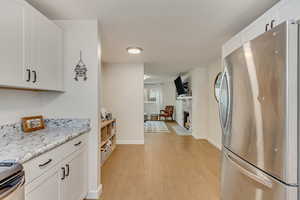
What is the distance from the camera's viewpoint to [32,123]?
1930mm

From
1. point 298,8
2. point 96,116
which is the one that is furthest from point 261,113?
point 96,116

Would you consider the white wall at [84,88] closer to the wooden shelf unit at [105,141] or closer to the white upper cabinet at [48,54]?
the white upper cabinet at [48,54]

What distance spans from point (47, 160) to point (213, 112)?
14.3 feet

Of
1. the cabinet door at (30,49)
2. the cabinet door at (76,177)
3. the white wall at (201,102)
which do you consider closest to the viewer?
the cabinet door at (30,49)

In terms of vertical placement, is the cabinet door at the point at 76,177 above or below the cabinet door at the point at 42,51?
below

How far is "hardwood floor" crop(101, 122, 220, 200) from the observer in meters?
2.31

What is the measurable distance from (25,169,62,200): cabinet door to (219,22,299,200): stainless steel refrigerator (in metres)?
1.55

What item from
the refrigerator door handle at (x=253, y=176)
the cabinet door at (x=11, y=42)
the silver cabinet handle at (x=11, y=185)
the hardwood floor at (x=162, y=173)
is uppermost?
the cabinet door at (x=11, y=42)

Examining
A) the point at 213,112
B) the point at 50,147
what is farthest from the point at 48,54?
the point at 213,112

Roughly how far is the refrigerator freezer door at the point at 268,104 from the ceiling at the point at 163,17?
83 cm

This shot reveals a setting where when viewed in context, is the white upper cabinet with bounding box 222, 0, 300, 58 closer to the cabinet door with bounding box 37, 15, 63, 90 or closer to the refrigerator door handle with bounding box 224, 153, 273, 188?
the refrigerator door handle with bounding box 224, 153, 273, 188

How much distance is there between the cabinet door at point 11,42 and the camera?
4.35 ft

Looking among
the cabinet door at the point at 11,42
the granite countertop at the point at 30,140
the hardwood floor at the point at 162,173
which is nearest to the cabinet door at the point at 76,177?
the granite countertop at the point at 30,140

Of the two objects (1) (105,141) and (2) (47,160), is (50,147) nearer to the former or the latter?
(2) (47,160)
